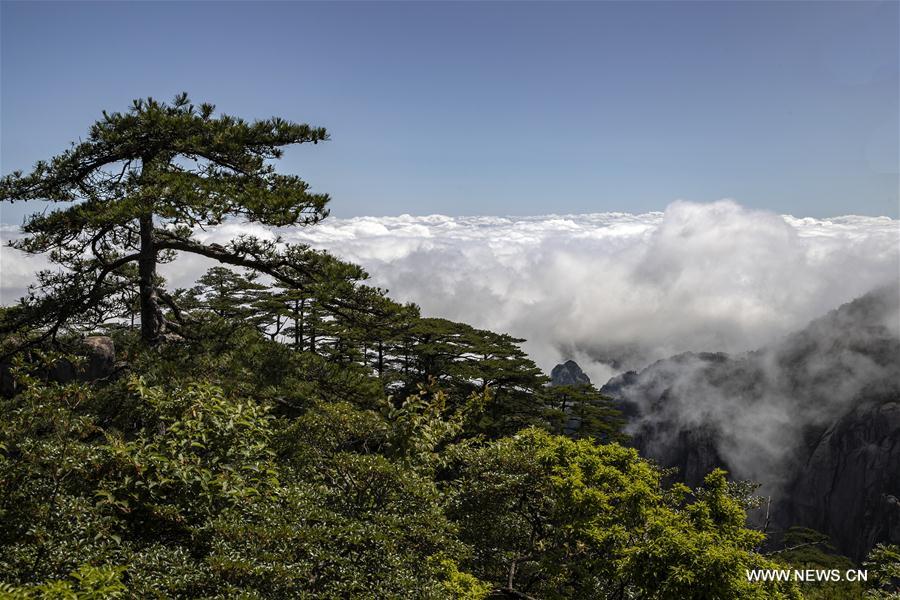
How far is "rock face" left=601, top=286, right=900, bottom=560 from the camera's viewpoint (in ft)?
264

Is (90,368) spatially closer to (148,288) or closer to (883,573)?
(148,288)

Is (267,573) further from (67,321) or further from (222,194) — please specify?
(67,321)

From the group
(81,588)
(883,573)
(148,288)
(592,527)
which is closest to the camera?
(81,588)

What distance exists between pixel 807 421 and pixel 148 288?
12455 cm

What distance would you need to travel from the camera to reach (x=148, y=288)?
13344 mm

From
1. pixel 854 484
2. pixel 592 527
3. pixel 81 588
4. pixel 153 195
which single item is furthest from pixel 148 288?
pixel 854 484

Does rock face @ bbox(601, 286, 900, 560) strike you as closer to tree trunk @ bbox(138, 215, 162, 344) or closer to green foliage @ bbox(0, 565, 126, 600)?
tree trunk @ bbox(138, 215, 162, 344)

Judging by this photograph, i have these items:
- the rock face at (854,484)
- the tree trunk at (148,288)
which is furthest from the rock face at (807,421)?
the tree trunk at (148,288)

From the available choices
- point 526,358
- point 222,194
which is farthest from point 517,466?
point 526,358

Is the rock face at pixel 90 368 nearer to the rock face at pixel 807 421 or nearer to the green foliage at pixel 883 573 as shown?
the green foliage at pixel 883 573

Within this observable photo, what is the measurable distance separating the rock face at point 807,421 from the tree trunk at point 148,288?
76.6 metres

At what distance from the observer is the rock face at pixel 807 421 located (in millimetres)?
80438

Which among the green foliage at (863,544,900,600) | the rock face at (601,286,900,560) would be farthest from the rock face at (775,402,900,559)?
the green foliage at (863,544,900,600)

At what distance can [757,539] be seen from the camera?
9.84 meters
